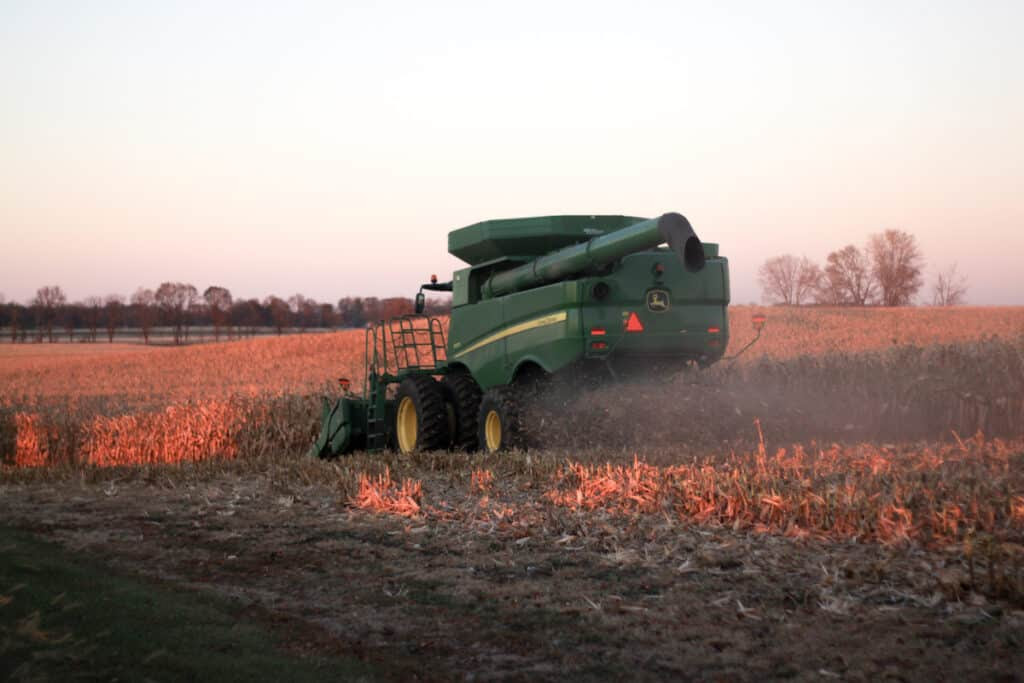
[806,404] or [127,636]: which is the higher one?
[806,404]

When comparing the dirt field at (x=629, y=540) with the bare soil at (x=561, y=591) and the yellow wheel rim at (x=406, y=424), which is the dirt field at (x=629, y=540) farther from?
the yellow wheel rim at (x=406, y=424)

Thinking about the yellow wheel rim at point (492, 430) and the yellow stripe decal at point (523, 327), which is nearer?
the yellow stripe decal at point (523, 327)

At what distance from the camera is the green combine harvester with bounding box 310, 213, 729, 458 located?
420 inches

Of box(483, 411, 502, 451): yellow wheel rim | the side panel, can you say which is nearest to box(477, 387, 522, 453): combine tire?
box(483, 411, 502, 451): yellow wheel rim

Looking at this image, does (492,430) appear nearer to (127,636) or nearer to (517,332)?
(517,332)

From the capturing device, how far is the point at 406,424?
13750 millimetres

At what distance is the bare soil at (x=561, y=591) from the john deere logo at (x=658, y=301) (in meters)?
3.59

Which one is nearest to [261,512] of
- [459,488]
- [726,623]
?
[459,488]

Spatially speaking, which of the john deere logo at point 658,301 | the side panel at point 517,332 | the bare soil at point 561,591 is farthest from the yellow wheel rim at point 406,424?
the bare soil at point 561,591

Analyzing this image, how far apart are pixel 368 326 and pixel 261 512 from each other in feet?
22.9

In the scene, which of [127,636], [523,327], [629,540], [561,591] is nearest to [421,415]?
[523,327]

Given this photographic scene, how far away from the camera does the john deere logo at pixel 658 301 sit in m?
10.8

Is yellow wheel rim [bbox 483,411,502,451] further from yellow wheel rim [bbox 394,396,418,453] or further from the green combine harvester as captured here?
yellow wheel rim [bbox 394,396,418,453]

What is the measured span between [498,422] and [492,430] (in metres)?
0.18
